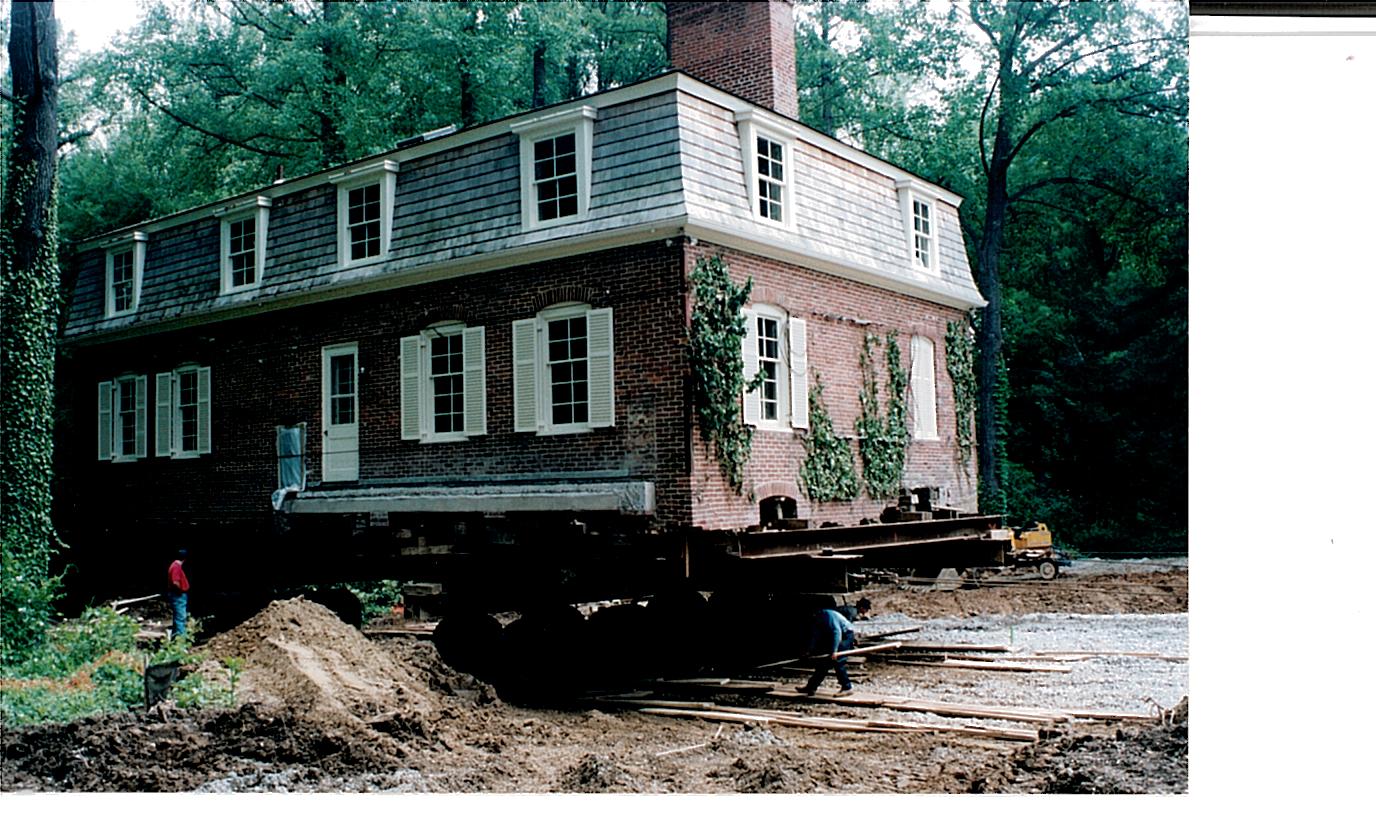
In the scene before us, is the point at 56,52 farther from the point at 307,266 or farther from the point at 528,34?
the point at 528,34

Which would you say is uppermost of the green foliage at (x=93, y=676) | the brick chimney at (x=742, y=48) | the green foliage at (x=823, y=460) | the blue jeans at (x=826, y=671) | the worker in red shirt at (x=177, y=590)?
the brick chimney at (x=742, y=48)

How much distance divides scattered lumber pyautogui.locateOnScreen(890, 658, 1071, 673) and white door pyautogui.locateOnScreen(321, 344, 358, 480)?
6.43 meters

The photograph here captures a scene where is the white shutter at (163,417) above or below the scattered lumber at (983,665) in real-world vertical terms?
above

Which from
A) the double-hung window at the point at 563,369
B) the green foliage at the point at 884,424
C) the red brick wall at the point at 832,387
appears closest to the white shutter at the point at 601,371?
the double-hung window at the point at 563,369

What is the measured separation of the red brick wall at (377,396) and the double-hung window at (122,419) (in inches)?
4.7

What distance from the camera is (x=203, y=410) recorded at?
46.9 ft

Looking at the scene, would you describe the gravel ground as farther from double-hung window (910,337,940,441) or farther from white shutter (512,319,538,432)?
white shutter (512,319,538,432)

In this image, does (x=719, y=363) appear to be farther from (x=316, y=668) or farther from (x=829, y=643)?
(x=316, y=668)

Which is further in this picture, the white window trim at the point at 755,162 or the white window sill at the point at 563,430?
the white window trim at the point at 755,162

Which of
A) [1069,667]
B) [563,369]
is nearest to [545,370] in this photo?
[563,369]

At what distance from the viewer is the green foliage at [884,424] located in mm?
13328

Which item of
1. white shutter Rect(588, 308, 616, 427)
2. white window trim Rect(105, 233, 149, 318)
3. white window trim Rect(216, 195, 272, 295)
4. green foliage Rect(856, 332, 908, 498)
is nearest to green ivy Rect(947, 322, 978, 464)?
green foliage Rect(856, 332, 908, 498)

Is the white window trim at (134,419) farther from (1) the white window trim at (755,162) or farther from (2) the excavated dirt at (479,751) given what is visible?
(1) the white window trim at (755,162)
